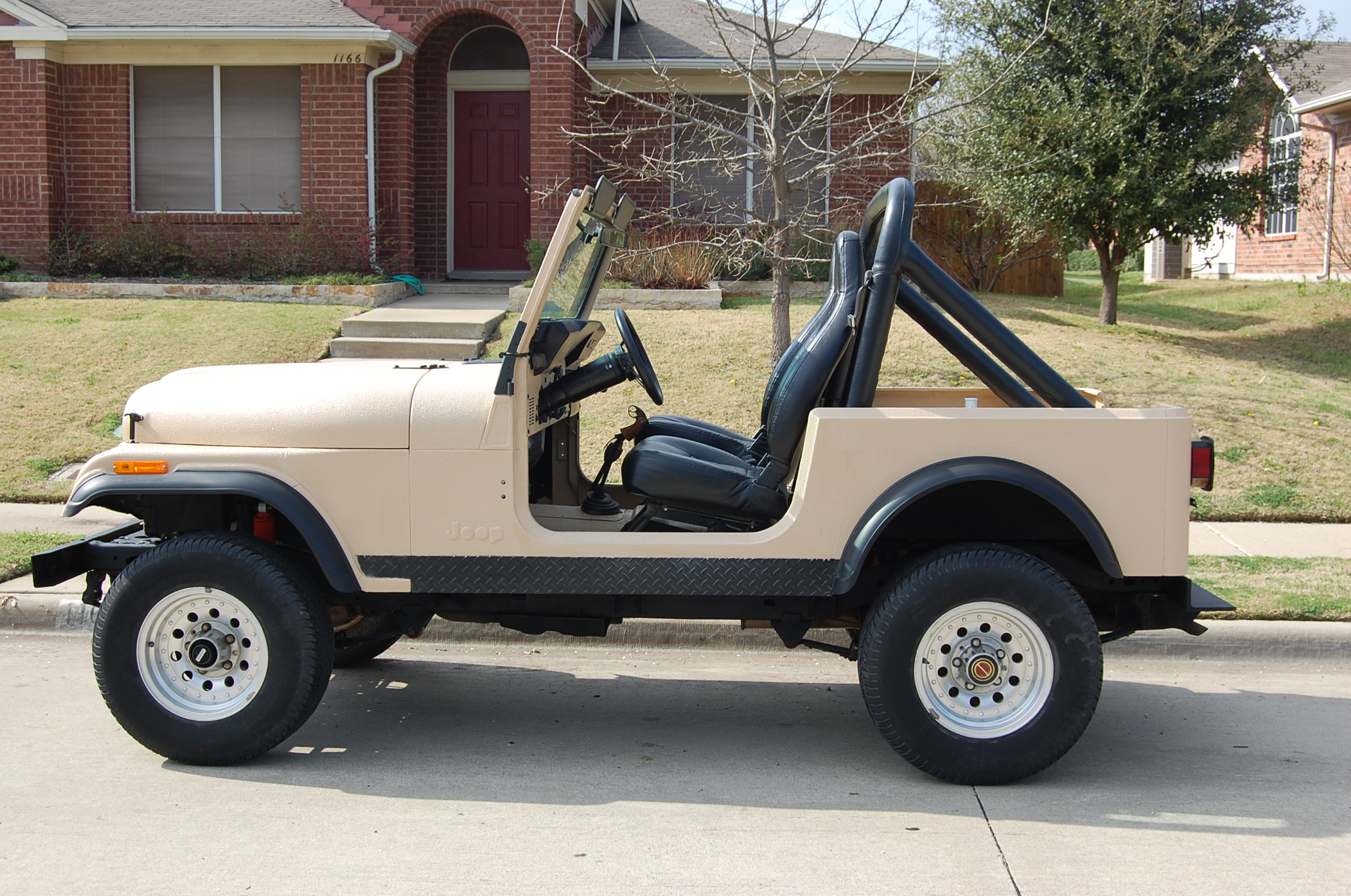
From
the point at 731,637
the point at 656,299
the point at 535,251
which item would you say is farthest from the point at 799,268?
the point at 731,637

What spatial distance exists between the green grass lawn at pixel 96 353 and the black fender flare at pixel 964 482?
663 cm

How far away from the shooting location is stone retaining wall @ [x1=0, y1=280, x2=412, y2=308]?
13797 millimetres

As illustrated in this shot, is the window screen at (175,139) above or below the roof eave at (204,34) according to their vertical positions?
below

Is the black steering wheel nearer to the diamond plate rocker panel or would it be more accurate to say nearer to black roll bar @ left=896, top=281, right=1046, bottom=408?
the diamond plate rocker panel

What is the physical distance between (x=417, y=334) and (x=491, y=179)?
5.45 m

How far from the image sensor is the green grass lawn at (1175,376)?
8797 millimetres

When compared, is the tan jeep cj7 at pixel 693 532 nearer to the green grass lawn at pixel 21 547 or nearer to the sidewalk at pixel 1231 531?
the green grass lawn at pixel 21 547

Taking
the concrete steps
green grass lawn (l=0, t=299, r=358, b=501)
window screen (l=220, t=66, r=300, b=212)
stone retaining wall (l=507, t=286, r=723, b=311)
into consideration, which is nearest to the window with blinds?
window screen (l=220, t=66, r=300, b=212)

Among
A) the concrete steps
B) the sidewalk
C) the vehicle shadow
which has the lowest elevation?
the vehicle shadow

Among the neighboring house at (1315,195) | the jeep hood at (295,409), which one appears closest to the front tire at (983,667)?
the jeep hood at (295,409)

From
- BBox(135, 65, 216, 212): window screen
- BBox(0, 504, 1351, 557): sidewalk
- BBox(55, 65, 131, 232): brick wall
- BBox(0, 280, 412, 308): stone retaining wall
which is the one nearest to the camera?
BBox(0, 504, 1351, 557): sidewalk

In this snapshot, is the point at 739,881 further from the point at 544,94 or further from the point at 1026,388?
the point at 544,94

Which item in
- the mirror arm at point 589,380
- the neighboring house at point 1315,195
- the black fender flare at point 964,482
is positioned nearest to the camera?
the black fender flare at point 964,482

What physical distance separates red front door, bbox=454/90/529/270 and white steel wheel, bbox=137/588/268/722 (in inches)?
514
